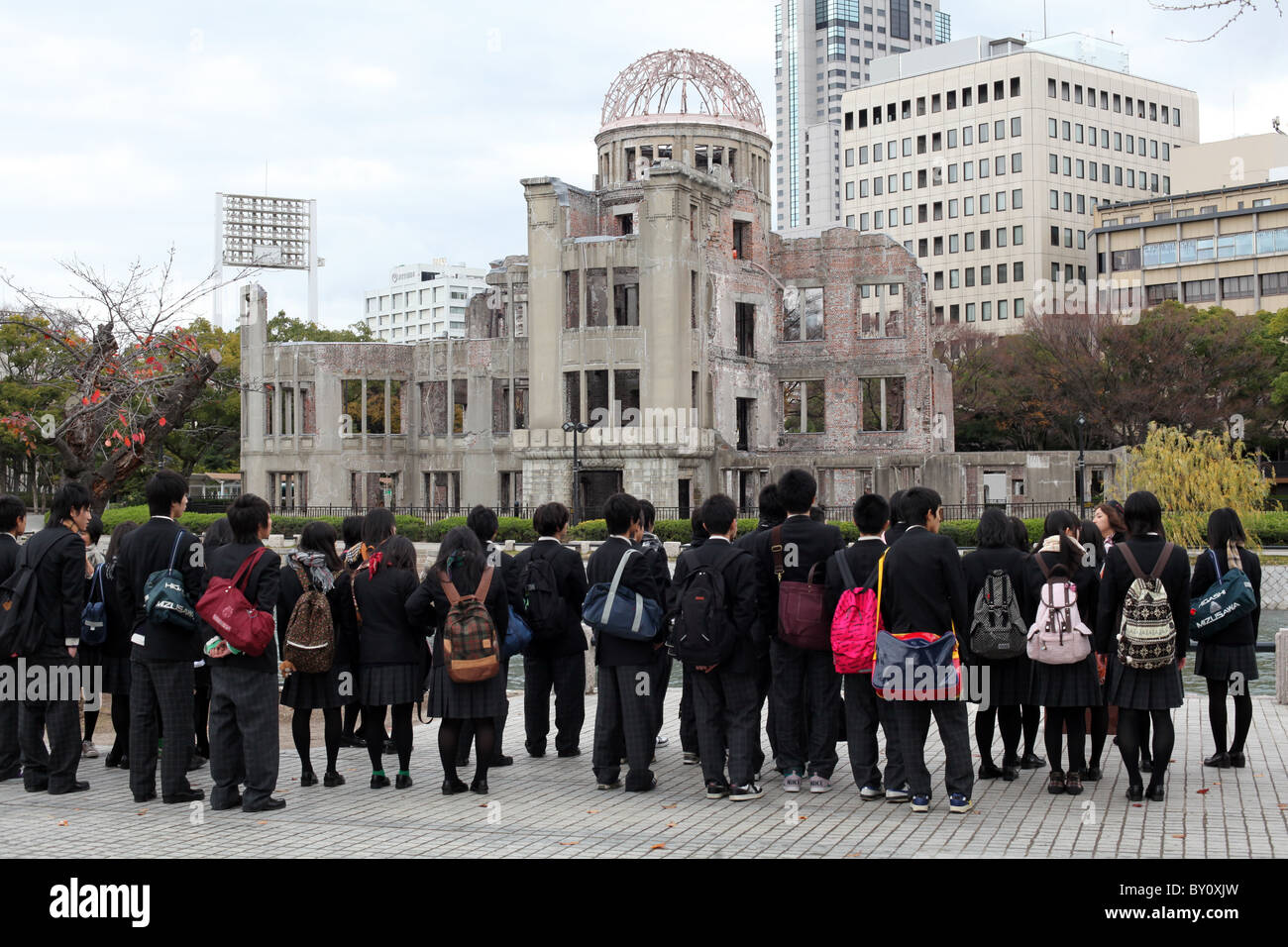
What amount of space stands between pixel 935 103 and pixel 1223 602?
99272 mm

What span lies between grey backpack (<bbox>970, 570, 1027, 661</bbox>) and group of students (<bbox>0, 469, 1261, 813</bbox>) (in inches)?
0.9

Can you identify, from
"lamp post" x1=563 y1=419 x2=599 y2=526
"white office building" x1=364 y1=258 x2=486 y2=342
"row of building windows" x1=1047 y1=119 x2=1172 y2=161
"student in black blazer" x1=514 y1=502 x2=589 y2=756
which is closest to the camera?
"student in black blazer" x1=514 y1=502 x2=589 y2=756

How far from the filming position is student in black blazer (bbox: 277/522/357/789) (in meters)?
10.1

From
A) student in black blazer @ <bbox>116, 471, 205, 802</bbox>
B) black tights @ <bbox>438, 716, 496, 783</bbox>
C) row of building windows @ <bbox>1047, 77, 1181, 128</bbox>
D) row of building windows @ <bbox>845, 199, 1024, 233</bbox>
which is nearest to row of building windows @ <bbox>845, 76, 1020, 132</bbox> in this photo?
row of building windows @ <bbox>1047, 77, 1181, 128</bbox>

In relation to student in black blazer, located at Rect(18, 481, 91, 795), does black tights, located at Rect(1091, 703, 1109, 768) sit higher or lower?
lower

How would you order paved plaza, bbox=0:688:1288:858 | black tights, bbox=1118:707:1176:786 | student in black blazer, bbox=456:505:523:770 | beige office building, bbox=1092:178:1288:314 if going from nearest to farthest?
1. paved plaza, bbox=0:688:1288:858
2. black tights, bbox=1118:707:1176:786
3. student in black blazer, bbox=456:505:523:770
4. beige office building, bbox=1092:178:1288:314

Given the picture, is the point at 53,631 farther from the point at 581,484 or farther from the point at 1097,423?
the point at 1097,423

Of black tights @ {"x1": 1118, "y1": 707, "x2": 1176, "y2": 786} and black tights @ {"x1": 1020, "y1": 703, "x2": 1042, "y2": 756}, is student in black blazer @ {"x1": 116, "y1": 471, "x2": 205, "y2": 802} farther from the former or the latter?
black tights @ {"x1": 1118, "y1": 707, "x2": 1176, "y2": 786}

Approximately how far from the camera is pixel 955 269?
103 m

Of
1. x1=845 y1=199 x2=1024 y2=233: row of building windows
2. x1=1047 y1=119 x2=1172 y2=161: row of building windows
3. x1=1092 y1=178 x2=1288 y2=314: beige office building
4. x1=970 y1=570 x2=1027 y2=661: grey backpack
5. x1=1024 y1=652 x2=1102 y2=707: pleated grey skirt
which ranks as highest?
x1=1047 y1=119 x2=1172 y2=161: row of building windows

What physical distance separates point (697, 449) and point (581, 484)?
5.00 m

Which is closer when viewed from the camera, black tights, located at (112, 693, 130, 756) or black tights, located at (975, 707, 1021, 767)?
black tights, located at (975, 707, 1021, 767)

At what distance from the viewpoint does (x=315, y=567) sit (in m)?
10.2

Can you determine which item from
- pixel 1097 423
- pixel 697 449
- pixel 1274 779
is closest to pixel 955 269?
pixel 1097 423
